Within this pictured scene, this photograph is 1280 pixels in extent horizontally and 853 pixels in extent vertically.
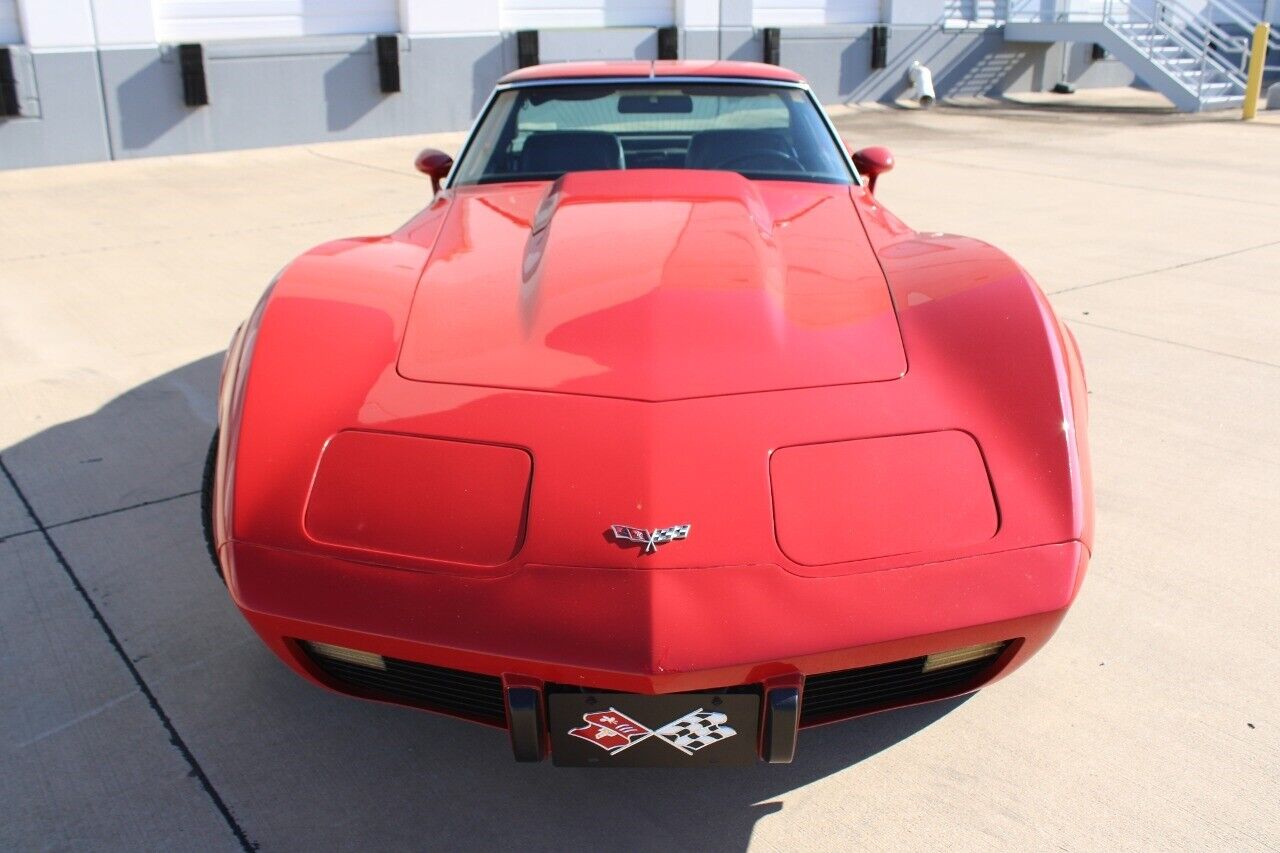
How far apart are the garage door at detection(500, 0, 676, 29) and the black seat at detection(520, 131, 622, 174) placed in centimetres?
991

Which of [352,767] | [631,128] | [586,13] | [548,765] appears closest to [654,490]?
[548,765]

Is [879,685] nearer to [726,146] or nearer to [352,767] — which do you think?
[352,767]

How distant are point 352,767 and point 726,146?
229 centimetres

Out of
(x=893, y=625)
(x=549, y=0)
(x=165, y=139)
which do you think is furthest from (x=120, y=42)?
(x=893, y=625)

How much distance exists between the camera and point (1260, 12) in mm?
21516

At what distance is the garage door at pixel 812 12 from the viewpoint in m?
14.9

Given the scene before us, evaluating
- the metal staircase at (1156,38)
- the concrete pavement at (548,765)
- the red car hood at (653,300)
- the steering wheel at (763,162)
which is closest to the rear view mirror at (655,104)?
the steering wheel at (763,162)

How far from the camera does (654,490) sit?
2002 millimetres

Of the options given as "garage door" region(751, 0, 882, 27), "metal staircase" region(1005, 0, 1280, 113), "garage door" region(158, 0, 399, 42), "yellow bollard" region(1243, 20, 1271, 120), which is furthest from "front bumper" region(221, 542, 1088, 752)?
"metal staircase" region(1005, 0, 1280, 113)

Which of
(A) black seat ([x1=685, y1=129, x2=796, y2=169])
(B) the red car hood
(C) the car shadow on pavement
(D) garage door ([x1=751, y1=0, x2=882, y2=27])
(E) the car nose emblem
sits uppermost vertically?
(D) garage door ([x1=751, y1=0, x2=882, y2=27])

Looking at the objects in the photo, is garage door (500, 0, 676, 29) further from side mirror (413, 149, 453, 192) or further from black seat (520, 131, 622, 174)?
black seat (520, 131, 622, 174)

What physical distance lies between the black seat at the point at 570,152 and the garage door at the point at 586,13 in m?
9.91

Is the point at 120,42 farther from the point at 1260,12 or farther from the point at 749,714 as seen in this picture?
the point at 1260,12

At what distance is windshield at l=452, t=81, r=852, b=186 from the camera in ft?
12.1
